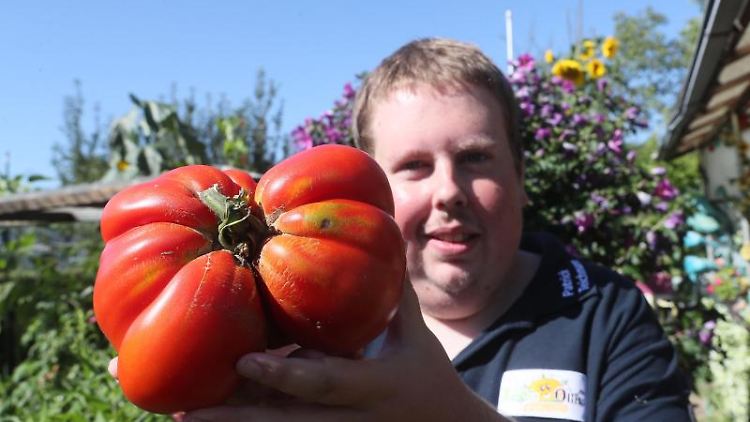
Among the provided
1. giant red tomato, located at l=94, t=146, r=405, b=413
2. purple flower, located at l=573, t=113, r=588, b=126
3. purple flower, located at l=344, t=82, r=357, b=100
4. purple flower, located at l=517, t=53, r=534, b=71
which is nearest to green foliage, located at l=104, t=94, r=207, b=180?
purple flower, located at l=344, t=82, r=357, b=100

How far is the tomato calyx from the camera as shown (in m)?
0.94

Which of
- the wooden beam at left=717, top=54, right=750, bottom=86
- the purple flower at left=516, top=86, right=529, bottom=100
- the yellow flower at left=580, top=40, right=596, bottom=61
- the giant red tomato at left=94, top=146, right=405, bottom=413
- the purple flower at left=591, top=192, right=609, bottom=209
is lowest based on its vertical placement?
the purple flower at left=591, top=192, right=609, bottom=209

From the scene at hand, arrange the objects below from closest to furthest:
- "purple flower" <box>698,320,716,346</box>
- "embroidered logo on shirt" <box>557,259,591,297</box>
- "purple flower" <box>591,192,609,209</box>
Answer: "embroidered logo on shirt" <box>557,259,591,297</box>
"purple flower" <box>591,192,609,209</box>
"purple flower" <box>698,320,716,346</box>

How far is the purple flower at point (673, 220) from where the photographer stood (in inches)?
155

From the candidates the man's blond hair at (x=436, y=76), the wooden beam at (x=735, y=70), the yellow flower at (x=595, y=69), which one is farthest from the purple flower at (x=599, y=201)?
the wooden beam at (x=735, y=70)

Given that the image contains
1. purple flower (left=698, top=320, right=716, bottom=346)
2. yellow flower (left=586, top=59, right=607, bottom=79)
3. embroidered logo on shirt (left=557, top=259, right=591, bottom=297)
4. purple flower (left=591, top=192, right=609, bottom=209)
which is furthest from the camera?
yellow flower (left=586, top=59, right=607, bottom=79)

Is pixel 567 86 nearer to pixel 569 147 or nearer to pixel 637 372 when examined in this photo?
pixel 569 147

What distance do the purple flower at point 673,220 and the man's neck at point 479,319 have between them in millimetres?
2180

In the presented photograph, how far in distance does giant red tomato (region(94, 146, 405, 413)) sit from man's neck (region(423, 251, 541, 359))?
102cm

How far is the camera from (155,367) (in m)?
0.90

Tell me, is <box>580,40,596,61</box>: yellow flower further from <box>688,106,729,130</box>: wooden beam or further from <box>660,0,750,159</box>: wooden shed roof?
<box>688,106,729,130</box>: wooden beam

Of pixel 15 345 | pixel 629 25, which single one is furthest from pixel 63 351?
pixel 629 25

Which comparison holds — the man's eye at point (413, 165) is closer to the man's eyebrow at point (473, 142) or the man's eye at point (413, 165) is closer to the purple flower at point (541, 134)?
the man's eyebrow at point (473, 142)

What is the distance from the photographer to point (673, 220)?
395 centimetres
